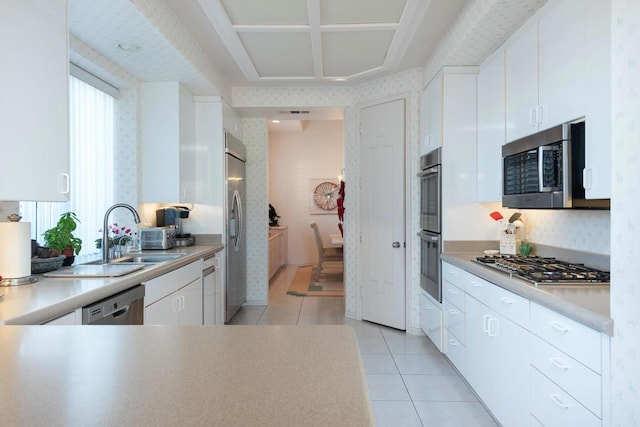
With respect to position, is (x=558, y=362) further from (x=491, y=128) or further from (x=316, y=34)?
(x=316, y=34)

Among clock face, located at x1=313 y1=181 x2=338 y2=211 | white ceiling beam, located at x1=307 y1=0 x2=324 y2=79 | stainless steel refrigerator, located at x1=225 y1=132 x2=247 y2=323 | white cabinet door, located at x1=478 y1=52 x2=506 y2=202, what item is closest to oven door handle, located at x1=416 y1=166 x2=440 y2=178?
white cabinet door, located at x1=478 y1=52 x2=506 y2=202

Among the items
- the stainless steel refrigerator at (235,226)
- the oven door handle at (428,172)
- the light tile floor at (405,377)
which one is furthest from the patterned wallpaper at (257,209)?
the oven door handle at (428,172)

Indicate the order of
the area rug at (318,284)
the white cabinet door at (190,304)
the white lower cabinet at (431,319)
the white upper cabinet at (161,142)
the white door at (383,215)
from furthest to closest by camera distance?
1. the area rug at (318,284)
2. the white door at (383,215)
3. the white upper cabinet at (161,142)
4. the white lower cabinet at (431,319)
5. the white cabinet door at (190,304)

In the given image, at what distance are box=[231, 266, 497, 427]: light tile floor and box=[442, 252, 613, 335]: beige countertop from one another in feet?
2.94

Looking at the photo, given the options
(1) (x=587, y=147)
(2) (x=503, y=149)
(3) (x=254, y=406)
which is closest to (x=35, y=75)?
(3) (x=254, y=406)

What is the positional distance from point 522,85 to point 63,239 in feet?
9.58

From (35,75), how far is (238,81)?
9.25ft

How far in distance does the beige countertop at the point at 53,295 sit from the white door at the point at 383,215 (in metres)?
2.41

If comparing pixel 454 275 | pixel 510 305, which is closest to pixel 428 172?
pixel 454 275

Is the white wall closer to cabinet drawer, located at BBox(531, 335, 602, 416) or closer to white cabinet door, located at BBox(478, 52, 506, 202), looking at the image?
white cabinet door, located at BBox(478, 52, 506, 202)

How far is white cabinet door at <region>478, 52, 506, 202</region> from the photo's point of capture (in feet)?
9.04

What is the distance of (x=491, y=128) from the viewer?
2.91 m

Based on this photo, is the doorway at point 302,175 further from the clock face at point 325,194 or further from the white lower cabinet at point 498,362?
the white lower cabinet at point 498,362

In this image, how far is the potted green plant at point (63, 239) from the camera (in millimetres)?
2268
